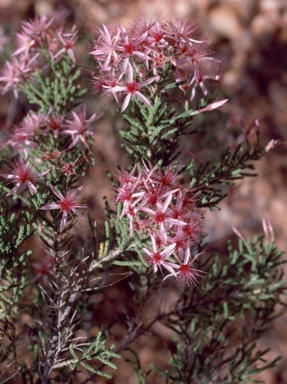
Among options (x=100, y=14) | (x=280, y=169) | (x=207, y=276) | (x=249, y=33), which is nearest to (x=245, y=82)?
(x=249, y=33)

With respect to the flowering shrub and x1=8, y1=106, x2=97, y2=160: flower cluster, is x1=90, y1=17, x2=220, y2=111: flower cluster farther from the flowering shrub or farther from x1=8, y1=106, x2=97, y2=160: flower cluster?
x1=8, y1=106, x2=97, y2=160: flower cluster

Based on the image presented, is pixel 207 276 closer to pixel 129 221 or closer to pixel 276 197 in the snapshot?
pixel 129 221

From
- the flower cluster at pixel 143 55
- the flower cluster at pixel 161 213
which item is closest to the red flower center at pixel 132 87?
the flower cluster at pixel 143 55

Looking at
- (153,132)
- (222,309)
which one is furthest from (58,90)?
(222,309)

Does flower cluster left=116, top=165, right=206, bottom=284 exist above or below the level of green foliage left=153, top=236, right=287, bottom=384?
above

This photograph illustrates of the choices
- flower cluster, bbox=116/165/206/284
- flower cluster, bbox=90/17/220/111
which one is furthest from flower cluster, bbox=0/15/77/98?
flower cluster, bbox=116/165/206/284

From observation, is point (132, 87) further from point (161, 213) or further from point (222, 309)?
point (222, 309)

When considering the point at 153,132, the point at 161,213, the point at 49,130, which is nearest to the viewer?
the point at 161,213

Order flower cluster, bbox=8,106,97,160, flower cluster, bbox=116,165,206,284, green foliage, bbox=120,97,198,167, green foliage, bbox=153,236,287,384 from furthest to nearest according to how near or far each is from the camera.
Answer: green foliage, bbox=153,236,287,384
flower cluster, bbox=8,106,97,160
green foliage, bbox=120,97,198,167
flower cluster, bbox=116,165,206,284
